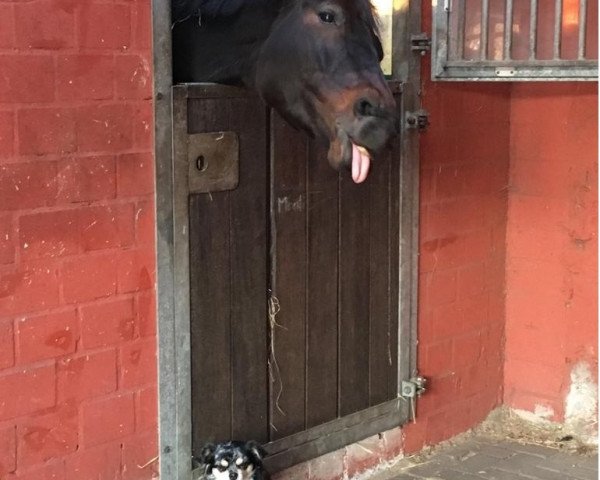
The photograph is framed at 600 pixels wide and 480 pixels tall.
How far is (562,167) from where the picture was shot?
429 cm

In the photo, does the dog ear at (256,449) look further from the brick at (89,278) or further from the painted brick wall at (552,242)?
the painted brick wall at (552,242)

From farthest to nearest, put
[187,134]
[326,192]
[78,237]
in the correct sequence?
[326,192], [187,134], [78,237]

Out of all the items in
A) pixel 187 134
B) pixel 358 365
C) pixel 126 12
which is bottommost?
pixel 358 365

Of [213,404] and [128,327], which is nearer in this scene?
[128,327]

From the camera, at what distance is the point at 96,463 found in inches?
119

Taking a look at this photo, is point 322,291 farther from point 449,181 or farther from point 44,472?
point 44,472

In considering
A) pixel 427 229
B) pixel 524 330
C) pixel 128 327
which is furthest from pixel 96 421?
pixel 524 330

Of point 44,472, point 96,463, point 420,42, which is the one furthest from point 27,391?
point 420,42

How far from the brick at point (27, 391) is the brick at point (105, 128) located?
662mm

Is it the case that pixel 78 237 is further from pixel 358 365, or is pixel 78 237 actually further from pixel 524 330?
pixel 524 330

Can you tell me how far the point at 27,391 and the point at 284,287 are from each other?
1036 millimetres

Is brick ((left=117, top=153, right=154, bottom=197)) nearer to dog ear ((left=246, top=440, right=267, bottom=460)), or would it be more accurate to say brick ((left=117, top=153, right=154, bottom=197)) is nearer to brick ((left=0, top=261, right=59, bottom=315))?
brick ((left=0, top=261, right=59, bottom=315))

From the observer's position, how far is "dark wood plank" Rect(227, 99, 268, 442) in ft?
10.8

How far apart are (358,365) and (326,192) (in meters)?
0.72
